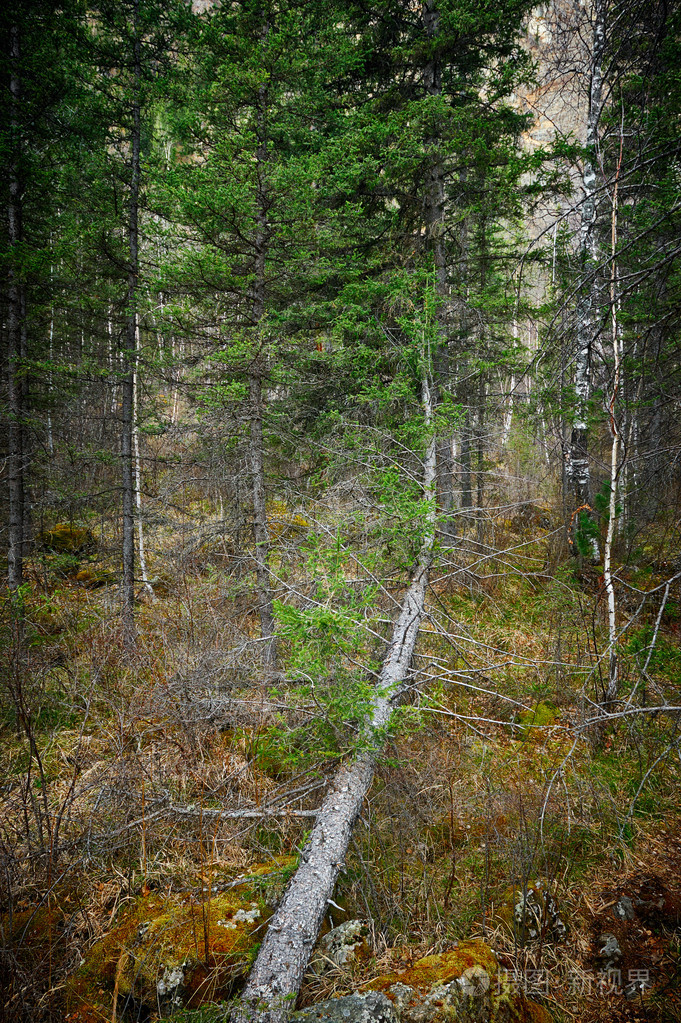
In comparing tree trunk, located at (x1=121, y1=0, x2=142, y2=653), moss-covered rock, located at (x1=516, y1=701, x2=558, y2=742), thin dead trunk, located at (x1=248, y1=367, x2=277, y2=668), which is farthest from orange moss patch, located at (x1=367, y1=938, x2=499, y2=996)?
tree trunk, located at (x1=121, y1=0, x2=142, y2=653)

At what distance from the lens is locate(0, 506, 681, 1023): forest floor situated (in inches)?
130

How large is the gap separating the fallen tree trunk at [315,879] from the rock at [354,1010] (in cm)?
17

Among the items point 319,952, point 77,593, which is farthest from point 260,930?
point 77,593

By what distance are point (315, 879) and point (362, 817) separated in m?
0.82

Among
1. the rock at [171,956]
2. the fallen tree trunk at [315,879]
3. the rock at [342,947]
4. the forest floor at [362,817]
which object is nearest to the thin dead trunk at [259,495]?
the forest floor at [362,817]

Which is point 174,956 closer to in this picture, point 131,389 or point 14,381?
point 131,389

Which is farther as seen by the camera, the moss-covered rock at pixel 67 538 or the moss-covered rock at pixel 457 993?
the moss-covered rock at pixel 67 538

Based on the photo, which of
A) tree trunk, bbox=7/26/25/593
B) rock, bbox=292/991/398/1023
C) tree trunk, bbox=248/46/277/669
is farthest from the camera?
tree trunk, bbox=7/26/25/593

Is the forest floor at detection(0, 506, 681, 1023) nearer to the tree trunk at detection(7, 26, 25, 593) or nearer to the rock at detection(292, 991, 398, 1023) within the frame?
the rock at detection(292, 991, 398, 1023)

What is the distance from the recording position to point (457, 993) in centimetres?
301

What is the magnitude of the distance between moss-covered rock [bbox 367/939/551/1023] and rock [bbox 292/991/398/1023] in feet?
0.31

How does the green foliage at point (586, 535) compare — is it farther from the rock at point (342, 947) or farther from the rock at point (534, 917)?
the rock at point (342, 947)

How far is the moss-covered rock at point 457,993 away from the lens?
2.95 m

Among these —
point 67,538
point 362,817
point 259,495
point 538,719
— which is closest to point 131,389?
point 259,495
